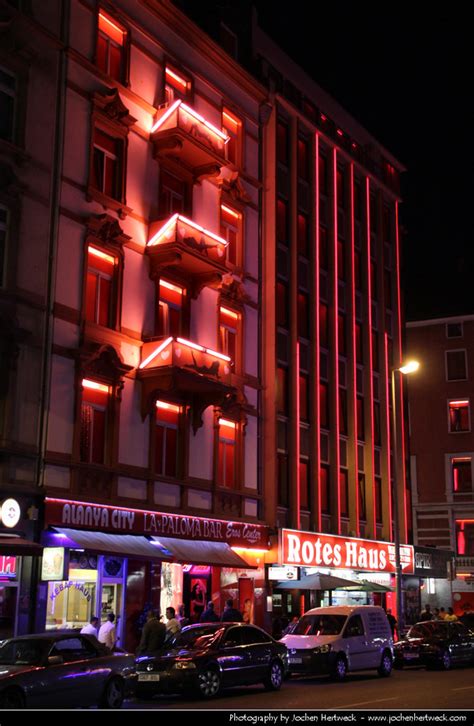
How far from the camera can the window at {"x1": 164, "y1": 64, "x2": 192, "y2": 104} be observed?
30.4 meters

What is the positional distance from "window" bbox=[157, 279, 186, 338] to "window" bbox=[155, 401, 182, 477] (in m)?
2.37

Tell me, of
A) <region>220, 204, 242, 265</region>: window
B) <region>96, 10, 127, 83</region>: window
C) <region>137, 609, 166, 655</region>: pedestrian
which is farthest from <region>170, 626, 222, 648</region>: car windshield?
<region>96, 10, 127, 83</region>: window

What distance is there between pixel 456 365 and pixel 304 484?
26772 millimetres

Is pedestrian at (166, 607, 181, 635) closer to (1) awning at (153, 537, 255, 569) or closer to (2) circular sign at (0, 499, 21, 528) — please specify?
(1) awning at (153, 537, 255, 569)

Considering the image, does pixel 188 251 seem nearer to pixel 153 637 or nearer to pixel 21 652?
pixel 153 637

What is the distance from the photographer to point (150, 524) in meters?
26.5

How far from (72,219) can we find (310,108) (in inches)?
746

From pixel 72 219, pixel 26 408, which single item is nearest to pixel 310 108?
pixel 72 219

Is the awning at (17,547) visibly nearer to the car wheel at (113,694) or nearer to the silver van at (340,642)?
the car wheel at (113,694)

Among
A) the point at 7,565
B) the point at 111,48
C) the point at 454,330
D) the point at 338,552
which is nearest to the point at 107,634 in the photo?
the point at 7,565

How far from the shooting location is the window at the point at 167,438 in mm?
28016

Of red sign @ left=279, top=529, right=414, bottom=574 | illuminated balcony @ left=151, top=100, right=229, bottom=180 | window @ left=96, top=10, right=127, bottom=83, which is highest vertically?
window @ left=96, top=10, right=127, bottom=83

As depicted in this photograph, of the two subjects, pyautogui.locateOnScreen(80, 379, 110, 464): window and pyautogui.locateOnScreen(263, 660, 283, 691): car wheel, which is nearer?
pyautogui.locateOnScreen(263, 660, 283, 691): car wheel

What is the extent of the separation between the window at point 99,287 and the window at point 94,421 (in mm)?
1936
